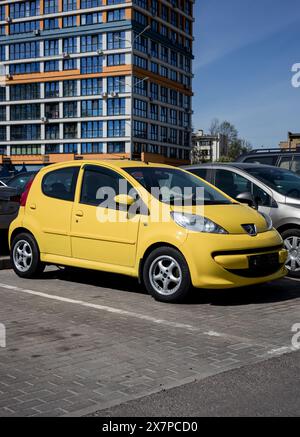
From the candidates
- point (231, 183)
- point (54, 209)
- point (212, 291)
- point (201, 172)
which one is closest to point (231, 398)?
point (212, 291)

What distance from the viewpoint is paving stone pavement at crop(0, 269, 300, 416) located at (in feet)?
13.4

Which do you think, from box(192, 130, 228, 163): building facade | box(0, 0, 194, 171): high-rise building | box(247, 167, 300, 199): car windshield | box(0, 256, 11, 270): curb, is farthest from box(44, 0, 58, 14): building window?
box(247, 167, 300, 199): car windshield

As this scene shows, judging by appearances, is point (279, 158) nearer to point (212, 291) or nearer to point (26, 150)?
point (212, 291)

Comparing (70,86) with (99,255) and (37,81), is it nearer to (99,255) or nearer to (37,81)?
(37,81)

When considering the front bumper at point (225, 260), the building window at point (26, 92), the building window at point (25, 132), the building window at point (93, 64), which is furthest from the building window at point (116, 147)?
the front bumper at point (225, 260)

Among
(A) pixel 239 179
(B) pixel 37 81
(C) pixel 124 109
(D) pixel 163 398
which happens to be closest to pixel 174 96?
(C) pixel 124 109

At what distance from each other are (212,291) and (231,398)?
3.99m

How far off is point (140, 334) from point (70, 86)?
79.1 meters

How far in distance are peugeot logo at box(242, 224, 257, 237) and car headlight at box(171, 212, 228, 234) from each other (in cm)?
36

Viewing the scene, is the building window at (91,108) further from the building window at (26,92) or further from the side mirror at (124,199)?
the side mirror at (124,199)

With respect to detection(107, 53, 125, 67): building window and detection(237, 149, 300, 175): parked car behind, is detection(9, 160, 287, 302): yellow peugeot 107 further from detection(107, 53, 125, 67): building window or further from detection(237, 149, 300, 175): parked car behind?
detection(107, 53, 125, 67): building window

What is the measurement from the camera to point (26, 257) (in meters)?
8.62

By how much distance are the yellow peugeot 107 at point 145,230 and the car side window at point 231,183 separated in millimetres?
1335

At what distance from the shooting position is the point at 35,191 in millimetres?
8625
